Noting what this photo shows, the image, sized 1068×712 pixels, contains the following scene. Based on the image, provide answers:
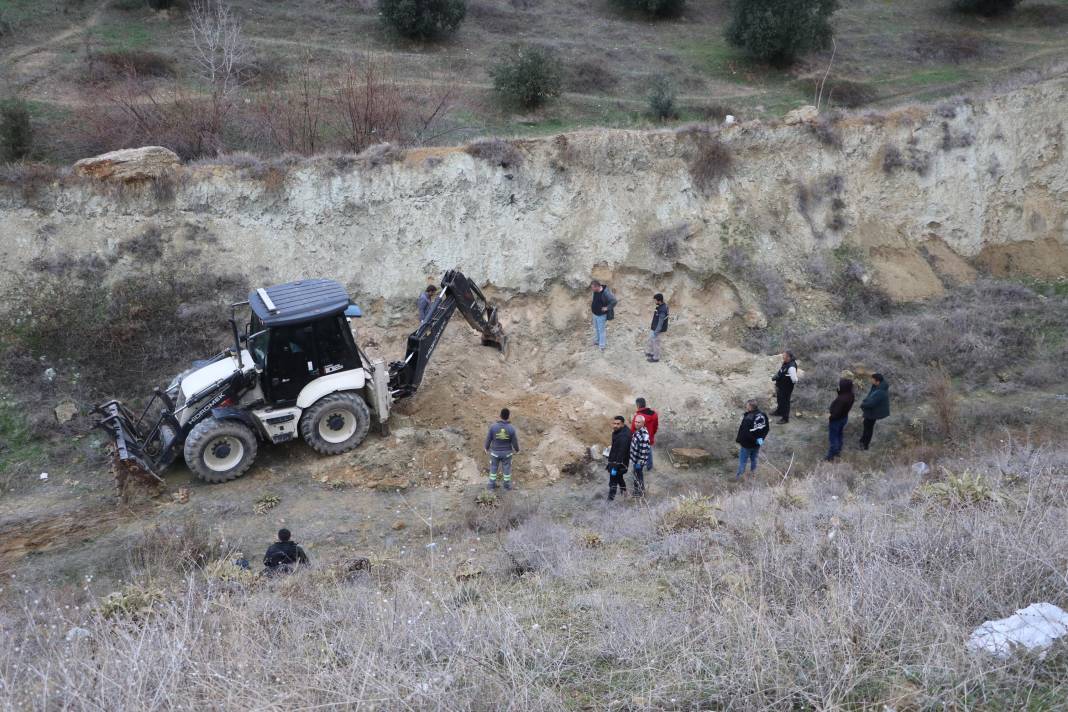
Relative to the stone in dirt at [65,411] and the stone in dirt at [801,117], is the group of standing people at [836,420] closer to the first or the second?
the stone in dirt at [801,117]

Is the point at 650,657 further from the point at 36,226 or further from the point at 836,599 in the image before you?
the point at 36,226

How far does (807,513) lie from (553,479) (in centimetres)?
457

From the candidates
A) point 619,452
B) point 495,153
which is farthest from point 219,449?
point 495,153

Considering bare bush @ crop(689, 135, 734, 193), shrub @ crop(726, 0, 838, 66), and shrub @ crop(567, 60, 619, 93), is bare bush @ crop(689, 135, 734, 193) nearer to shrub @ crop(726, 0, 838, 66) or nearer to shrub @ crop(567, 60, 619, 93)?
shrub @ crop(567, 60, 619, 93)

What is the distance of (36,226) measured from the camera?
1484cm

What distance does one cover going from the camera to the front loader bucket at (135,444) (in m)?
10.6

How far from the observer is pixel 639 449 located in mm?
10711

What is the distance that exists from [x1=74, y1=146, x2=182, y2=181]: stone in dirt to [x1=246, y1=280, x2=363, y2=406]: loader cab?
5.65 metres

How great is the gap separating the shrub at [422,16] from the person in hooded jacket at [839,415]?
20531mm

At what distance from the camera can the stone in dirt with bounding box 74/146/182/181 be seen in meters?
15.2

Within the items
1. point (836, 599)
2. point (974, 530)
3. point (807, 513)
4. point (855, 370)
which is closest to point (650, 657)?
point (836, 599)

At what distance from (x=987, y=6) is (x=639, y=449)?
29290 millimetres

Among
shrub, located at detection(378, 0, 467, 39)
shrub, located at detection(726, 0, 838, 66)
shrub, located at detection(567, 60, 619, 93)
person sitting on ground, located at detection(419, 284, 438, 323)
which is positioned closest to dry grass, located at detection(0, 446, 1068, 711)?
person sitting on ground, located at detection(419, 284, 438, 323)

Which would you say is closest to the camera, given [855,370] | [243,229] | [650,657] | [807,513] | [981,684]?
[981,684]
